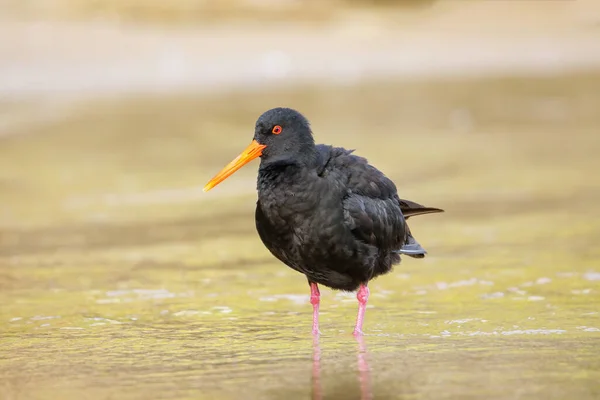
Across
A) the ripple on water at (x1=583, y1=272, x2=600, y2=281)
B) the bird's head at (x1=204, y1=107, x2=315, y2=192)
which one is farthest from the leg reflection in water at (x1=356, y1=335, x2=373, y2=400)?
the ripple on water at (x1=583, y1=272, x2=600, y2=281)

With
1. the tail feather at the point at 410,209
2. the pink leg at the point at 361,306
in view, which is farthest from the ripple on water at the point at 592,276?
the pink leg at the point at 361,306

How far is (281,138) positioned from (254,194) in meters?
5.14

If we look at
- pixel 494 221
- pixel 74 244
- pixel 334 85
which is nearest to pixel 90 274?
pixel 74 244

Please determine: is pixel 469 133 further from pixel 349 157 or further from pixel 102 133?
pixel 349 157

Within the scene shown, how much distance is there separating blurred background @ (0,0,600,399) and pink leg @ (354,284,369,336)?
0.31 ft

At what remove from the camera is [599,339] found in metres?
5.93

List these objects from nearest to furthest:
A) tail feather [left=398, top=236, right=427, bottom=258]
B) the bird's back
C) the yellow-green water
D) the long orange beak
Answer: the yellow-green water < the bird's back < the long orange beak < tail feather [left=398, top=236, right=427, bottom=258]

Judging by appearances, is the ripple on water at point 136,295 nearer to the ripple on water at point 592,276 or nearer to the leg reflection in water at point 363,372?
the leg reflection in water at point 363,372

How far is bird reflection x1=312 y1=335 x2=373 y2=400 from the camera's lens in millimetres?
5031

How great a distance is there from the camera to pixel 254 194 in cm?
1177

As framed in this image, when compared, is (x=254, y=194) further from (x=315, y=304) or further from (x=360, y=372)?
(x=360, y=372)

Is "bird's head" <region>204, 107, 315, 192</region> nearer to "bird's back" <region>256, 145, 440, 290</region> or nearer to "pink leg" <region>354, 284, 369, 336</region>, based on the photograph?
"bird's back" <region>256, 145, 440, 290</region>

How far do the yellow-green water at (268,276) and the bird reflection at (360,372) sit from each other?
2 centimetres

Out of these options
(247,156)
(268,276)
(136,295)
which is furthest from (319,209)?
(268,276)
